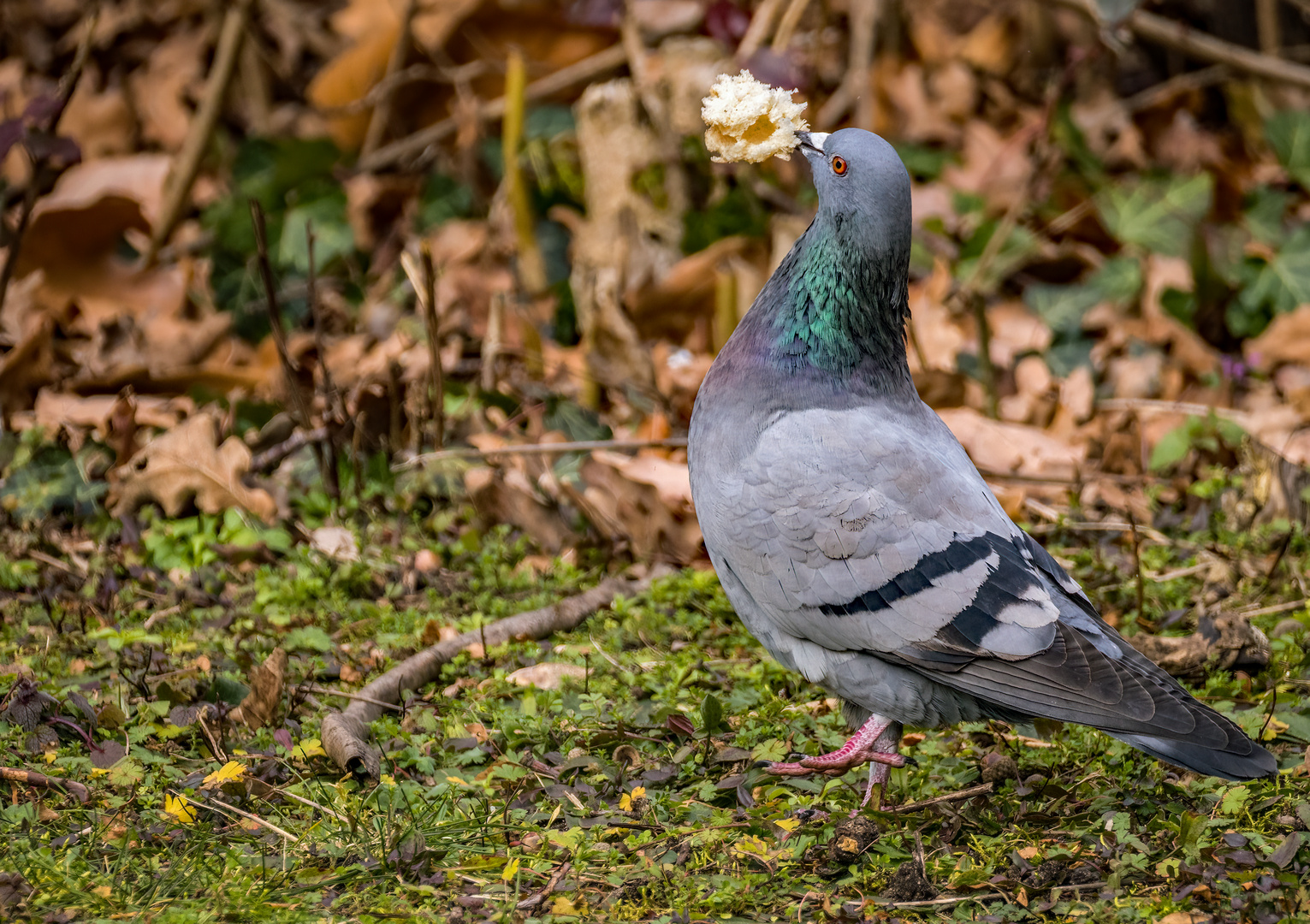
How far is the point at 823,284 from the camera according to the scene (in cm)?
307

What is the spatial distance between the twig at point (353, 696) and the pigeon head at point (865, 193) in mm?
1669

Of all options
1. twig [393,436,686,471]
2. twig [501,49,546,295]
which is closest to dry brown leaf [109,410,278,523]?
twig [393,436,686,471]

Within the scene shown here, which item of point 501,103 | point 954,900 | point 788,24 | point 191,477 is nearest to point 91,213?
point 191,477

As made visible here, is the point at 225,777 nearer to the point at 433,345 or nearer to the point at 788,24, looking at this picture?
the point at 433,345

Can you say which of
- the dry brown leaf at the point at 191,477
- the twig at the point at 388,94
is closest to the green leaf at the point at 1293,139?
the twig at the point at 388,94

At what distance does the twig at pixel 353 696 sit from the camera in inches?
125

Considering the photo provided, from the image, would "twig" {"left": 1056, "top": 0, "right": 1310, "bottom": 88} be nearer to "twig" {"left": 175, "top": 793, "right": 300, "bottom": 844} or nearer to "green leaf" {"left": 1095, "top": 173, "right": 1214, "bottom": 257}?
"green leaf" {"left": 1095, "top": 173, "right": 1214, "bottom": 257}

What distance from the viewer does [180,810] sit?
2627 mm

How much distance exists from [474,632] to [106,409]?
205 cm

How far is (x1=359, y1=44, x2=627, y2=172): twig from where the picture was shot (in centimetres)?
698

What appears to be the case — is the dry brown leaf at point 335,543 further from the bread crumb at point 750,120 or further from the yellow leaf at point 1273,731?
the yellow leaf at point 1273,731

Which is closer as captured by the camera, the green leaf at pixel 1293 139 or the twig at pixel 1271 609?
the twig at pixel 1271 609

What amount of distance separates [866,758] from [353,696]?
1319mm

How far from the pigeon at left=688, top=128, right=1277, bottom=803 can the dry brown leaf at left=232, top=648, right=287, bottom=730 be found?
1.14 m
